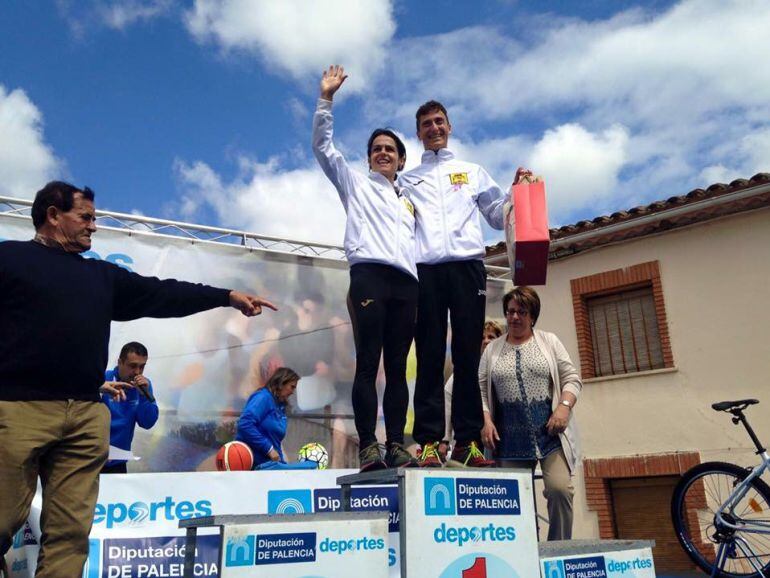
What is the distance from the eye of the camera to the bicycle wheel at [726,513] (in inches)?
182

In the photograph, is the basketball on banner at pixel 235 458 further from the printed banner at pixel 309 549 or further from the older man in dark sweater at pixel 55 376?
the printed banner at pixel 309 549

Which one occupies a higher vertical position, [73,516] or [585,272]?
[585,272]

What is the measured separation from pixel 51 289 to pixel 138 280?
461 millimetres

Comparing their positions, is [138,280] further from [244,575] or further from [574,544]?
[574,544]

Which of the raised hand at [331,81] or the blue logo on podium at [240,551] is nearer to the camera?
the blue logo on podium at [240,551]

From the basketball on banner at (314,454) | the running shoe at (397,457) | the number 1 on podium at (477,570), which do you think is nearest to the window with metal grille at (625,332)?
the basketball on banner at (314,454)

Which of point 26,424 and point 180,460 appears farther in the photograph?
point 180,460

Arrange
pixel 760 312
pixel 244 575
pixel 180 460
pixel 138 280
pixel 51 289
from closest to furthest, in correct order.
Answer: pixel 244 575
pixel 51 289
pixel 138 280
pixel 180 460
pixel 760 312

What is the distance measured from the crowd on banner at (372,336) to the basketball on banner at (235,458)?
70 centimetres

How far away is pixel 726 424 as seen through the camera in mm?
9438

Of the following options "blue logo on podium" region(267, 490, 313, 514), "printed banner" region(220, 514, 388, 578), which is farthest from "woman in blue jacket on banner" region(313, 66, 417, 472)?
"blue logo on podium" region(267, 490, 313, 514)

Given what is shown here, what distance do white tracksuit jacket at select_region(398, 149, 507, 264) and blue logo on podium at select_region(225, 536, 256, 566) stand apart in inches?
69.3

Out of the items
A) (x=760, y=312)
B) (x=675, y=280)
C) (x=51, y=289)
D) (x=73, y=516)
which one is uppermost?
(x=675, y=280)

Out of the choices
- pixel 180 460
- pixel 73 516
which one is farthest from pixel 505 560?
pixel 180 460
